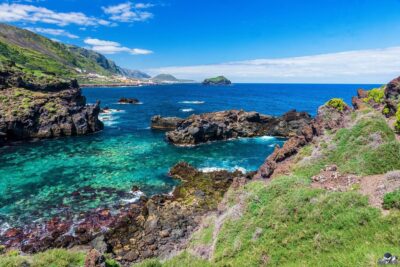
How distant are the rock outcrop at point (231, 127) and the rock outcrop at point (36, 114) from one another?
95.3 feet

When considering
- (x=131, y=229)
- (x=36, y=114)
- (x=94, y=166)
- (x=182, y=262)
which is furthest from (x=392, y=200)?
(x=36, y=114)

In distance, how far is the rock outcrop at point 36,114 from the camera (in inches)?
2904

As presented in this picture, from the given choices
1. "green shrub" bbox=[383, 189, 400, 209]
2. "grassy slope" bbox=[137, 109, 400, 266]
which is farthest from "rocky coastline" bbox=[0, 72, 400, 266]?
"green shrub" bbox=[383, 189, 400, 209]

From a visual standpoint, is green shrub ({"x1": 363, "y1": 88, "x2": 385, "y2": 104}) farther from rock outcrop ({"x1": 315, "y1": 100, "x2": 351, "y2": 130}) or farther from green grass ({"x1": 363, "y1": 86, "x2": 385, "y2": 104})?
rock outcrop ({"x1": 315, "y1": 100, "x2": 351, "y2": 130})

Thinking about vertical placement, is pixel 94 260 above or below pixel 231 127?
below

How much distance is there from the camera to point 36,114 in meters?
78.9

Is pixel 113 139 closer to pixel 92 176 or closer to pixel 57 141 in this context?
pixel 57 141

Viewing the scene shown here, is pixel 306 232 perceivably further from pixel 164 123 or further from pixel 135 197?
pixel 164 123

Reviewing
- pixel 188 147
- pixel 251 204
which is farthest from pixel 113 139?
pixel 251 204

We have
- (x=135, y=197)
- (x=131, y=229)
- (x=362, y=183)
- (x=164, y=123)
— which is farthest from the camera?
(x=164, y=123)

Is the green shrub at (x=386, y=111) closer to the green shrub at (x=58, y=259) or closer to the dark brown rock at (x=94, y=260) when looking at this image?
the dark brown rock at (x=94, y=260)

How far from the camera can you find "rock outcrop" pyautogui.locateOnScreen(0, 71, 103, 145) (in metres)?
73.8

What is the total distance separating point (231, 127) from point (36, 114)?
5495 cm

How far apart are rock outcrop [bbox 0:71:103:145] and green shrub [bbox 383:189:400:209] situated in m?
80.2
